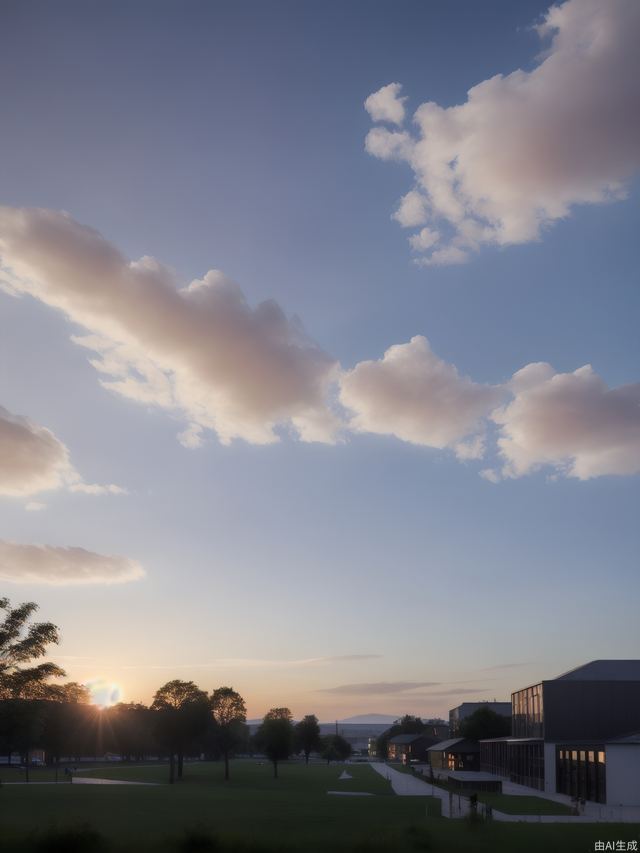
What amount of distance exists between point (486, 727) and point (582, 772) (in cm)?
8186

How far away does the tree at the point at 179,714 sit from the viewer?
10975 centimetres

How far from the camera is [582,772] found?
71.2m

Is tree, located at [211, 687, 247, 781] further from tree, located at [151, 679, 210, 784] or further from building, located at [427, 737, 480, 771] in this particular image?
building, located at [427, 737, 480, 771]

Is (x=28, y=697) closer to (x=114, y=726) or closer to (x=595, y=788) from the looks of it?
(x=595, y=788)

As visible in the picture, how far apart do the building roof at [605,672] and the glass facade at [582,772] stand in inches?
558

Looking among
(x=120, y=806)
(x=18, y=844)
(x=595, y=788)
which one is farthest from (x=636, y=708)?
(x=18, y=844)

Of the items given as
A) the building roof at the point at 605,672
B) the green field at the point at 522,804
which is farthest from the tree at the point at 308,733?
the green field at the point at 522,804

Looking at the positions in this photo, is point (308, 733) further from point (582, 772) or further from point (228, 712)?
point (582, 772)

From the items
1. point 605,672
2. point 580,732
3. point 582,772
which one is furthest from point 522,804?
point 605,672

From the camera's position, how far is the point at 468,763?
431 ft

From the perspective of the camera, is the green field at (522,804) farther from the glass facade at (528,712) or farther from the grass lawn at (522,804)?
the glass facade at (528,712)

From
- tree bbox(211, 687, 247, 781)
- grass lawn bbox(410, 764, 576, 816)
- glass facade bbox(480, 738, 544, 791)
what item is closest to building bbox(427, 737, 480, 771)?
glass facade bbox(480, 738, 544, 791)

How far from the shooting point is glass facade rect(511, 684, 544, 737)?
92.2 meters

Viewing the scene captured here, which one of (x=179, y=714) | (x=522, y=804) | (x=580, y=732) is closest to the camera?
(x=522, y=804)
